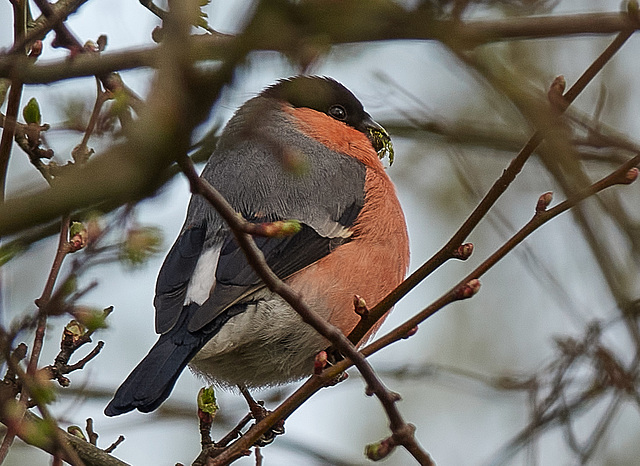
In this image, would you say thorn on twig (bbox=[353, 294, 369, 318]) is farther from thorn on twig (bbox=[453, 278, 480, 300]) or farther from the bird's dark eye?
the bird's dark eye

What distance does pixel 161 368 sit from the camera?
3012mm

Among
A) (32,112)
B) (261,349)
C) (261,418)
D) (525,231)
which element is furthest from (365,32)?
(261,418)

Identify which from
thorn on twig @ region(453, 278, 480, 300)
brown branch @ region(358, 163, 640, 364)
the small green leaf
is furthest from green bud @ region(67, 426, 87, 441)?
thorn on twig @ region(453, 278, 480, 300)

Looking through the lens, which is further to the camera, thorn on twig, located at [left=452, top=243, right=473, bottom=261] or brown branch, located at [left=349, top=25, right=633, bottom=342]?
thorn on twig, located at [left=452, top=243, right=473, bottom=261]

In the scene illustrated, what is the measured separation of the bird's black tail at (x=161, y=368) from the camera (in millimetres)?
2875

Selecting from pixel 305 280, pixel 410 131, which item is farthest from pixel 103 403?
pixel 410 131

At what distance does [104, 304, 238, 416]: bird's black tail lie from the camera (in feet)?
9.43

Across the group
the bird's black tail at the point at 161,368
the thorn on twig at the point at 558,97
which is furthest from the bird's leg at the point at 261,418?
the thorn on twig at the point at 558,97

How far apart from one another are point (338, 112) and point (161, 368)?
2.02 m

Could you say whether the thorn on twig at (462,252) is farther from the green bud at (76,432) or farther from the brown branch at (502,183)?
the green bud at (76,432)

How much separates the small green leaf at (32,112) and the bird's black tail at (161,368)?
0.90 metres

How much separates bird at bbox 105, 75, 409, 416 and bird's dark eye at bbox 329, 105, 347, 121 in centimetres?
30

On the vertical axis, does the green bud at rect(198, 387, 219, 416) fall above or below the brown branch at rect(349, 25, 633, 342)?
below

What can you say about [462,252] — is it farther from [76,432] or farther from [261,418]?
[261,418]
